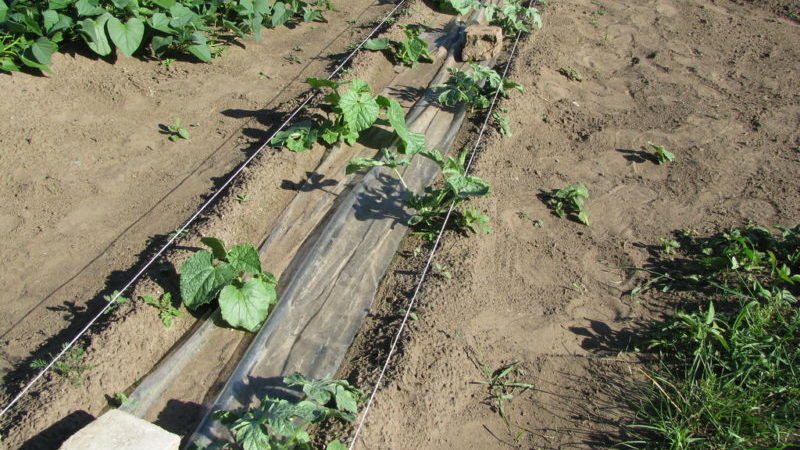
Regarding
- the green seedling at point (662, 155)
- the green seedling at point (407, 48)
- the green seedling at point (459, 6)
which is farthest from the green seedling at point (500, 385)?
the green seedling at point (459, 6)

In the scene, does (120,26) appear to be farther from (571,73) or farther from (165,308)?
(571,73)

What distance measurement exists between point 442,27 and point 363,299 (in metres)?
3.97

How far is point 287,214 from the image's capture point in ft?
13.0

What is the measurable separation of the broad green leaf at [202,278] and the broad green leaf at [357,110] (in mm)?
1506

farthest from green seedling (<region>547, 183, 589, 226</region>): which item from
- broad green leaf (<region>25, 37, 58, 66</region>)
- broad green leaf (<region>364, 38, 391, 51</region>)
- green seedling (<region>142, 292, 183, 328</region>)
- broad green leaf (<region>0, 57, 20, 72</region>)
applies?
broad green leaf (<region>0, 57, 20, 72</region>)

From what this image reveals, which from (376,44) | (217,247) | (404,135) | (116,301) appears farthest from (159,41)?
(116,301)

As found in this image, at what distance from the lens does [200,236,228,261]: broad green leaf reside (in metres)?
3.28

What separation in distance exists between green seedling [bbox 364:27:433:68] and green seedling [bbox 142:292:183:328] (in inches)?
126

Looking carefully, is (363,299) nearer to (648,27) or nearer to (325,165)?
(325,165)

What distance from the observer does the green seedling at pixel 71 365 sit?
9.23 ft

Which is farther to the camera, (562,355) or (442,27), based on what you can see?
(442,27)

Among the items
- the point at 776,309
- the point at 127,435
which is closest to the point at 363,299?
the point at 127,435

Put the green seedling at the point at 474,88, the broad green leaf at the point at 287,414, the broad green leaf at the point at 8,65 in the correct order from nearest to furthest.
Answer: the broad green leaf at the point at 287,414 → the broad green leaf at the point at 8,65 → the green seedling at the point at 474,88

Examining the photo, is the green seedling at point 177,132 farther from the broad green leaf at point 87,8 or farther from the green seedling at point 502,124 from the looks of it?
the green seedling at point 502,124
